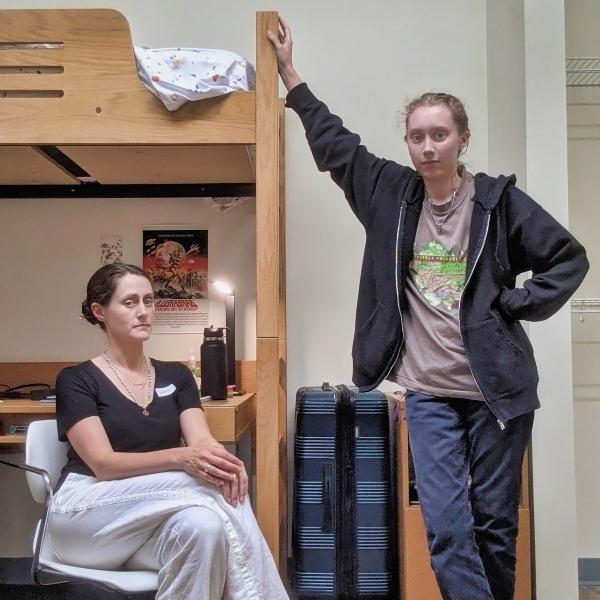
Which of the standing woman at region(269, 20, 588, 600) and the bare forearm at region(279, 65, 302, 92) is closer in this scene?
the standing woman at region(269, 20, 588, 600)

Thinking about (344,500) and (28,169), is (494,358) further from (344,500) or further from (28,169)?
(28,169)

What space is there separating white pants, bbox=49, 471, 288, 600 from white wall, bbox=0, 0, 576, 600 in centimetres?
103

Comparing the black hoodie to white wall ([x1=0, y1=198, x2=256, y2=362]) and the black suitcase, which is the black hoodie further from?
white wall ([x1=0, y1=198, x2=256, y2=362])

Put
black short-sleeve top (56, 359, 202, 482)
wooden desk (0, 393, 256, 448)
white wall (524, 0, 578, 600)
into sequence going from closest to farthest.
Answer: black short-sleeve top (56, 359, 202, 482)
wooden desk (0, 393, 256, 448)
white wall (524, 0, 578, 600)

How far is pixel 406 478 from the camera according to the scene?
2121mm

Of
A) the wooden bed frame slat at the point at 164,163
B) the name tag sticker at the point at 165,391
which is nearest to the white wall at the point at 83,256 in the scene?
the wooden bed frame slat at the point at 164,163

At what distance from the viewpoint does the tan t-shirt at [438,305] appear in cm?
143

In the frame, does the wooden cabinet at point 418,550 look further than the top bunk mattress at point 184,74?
Yes

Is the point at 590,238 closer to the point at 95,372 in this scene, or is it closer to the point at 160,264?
the point at 160,264

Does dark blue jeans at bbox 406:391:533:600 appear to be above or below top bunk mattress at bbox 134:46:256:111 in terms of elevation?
below

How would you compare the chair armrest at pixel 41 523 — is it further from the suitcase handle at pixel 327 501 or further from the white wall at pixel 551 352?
the white wall at pixel 551 352

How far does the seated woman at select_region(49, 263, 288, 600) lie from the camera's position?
59.1 inches

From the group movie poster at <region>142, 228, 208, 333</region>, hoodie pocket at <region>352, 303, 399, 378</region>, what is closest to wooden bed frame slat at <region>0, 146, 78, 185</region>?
movie poster at <region>142, 228, 208, 333</region>

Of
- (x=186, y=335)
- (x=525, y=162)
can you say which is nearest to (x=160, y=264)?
(x=186, y=335)
